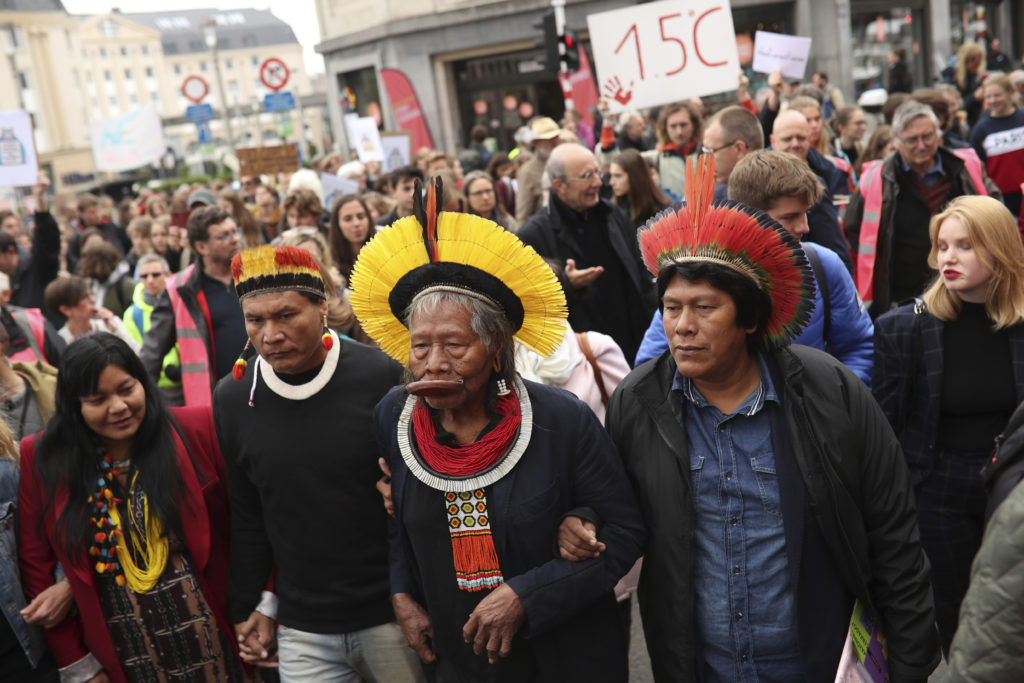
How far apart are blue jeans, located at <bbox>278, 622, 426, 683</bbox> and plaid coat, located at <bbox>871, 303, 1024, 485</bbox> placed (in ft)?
6.42

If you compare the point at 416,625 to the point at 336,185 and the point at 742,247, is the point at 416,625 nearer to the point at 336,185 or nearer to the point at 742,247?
the point at 742,247

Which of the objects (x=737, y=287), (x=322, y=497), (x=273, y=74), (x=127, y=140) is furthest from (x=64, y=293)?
(x=273, y=74)

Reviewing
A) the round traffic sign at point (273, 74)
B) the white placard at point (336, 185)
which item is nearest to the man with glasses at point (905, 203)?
the white placard at point (336, 185)

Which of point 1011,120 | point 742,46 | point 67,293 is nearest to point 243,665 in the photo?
point 67,293

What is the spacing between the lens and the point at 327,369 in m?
3.03

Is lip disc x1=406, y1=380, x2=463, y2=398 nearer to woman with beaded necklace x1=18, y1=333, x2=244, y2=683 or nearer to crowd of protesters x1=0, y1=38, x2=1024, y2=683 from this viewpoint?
crowd of protesters x1=0, y1=38, x2=1024, y2=683

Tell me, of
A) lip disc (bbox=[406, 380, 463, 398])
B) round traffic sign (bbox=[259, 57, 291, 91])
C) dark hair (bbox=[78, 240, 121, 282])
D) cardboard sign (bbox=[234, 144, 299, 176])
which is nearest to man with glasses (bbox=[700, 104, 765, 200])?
lip disc (bbox=[406, 380, 463, 398])

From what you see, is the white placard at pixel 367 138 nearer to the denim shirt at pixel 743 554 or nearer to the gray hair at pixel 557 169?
the gray hair at pixel 557 169

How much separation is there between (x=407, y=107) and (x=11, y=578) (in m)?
20.5

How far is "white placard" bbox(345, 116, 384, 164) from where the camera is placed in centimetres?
1400

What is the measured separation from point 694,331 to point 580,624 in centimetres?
86

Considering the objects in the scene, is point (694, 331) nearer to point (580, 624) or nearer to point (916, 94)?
point (580, 624)

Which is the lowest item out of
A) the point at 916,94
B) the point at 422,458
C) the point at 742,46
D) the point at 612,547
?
the point at 612,547

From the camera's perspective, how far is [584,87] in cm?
1505
